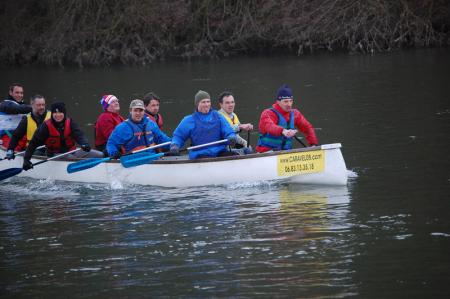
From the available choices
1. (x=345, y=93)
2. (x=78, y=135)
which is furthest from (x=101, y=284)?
(x=345, y=93)

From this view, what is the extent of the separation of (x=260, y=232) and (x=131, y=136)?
13.9ft

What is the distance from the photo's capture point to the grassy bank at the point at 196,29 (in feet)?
113

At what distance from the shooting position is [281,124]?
13.7 metres

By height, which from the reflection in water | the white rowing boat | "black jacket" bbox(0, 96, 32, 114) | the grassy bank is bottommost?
the reflection in water

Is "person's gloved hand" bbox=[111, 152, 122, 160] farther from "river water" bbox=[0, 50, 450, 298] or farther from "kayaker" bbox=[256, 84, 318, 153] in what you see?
"kayaker" bbox=[256, 84, 318, 153]

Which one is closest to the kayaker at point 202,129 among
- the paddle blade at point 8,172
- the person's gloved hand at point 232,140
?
the person's gloved hand at point 232,140

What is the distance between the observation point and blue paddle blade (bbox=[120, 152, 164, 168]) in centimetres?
1388

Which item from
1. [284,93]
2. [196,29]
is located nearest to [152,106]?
[284,93]

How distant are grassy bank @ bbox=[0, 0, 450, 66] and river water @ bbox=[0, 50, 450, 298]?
596 inches

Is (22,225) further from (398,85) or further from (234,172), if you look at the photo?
(398,85)

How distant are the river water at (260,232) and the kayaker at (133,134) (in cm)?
69

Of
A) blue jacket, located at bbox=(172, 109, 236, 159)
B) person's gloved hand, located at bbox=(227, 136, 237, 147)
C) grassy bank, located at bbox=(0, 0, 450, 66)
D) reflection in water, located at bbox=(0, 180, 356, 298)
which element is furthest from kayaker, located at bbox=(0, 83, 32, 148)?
grassy bank, located at bbox=(0, 0, 450, 66)

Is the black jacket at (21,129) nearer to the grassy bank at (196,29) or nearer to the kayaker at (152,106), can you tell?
the kayaker at (152,106)

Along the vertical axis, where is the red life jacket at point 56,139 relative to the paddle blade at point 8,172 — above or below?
above
